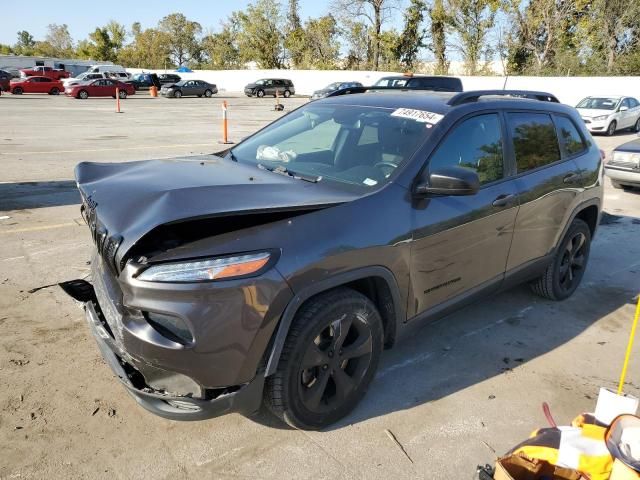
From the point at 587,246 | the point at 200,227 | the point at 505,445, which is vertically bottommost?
the point at 505,445

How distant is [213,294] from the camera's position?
218 centimetres

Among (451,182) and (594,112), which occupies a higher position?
(594,112)

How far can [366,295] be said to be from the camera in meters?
2.94

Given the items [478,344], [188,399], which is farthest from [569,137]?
[188,399]

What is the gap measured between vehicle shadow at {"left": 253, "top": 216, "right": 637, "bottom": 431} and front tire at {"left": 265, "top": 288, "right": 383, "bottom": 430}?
188 millimetres

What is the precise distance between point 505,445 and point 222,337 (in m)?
1.69

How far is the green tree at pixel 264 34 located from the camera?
63.0m

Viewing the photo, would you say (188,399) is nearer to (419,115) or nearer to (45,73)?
(419,115)

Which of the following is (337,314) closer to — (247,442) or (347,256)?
(347,256)

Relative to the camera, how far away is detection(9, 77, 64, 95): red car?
110 ft

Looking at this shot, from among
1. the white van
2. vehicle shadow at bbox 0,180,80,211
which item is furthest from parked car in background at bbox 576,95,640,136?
the white van

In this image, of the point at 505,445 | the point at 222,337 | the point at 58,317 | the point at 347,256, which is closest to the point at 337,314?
the point at 347,256

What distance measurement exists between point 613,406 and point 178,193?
2.23 meters

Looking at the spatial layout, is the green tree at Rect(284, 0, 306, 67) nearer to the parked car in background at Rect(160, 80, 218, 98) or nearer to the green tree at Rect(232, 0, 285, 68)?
the green tree at Rect(232, 0, 285, 68)
